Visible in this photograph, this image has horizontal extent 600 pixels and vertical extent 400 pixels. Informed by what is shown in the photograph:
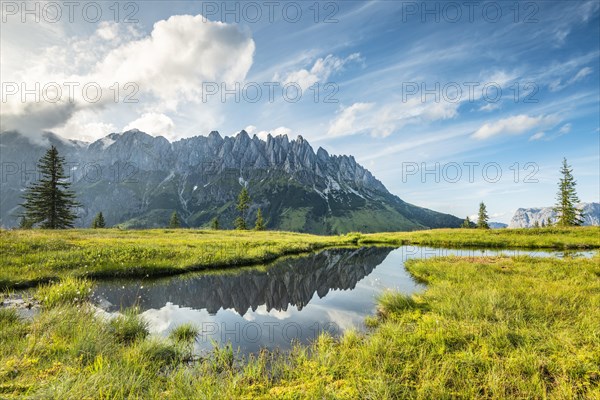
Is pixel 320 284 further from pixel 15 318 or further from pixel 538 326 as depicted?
pixel 15 318

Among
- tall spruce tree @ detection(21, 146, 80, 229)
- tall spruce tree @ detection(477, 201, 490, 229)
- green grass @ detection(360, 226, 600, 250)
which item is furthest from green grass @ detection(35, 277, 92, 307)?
tall spruce tree @ detection(477, 201, 490, 229)

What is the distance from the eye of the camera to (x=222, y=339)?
943 cm

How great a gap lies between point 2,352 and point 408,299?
1317cm

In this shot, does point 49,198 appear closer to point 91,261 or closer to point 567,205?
point 91,261

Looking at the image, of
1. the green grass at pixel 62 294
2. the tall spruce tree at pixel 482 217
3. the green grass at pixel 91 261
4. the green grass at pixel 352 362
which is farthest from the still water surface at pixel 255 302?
the tall spruce tree at pixel 482 217

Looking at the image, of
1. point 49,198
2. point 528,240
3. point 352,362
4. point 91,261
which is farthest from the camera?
point 49,198

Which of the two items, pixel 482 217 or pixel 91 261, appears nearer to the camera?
pixel 91 261

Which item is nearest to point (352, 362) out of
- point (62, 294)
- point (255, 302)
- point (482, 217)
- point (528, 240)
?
point (255, 302)

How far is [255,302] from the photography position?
14.2 meters

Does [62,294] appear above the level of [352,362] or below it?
above

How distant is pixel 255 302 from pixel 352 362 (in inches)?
316

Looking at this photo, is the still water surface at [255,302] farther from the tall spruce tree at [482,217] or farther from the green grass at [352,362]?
the tall spruce tree at [482,217]

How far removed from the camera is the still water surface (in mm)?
10101

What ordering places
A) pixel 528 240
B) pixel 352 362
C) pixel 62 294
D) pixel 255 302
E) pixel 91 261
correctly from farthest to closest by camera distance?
pixel 528 240 → pixel 91 261 → pixel 255 302 → pixel 62 294 → pixel 352 362
